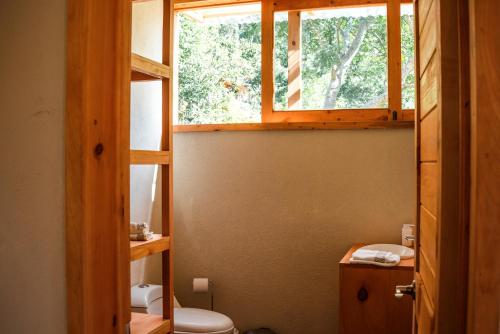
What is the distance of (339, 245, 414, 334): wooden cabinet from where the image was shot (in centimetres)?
229

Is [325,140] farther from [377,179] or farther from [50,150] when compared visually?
[50,150]

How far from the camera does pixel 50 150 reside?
47.2 inches

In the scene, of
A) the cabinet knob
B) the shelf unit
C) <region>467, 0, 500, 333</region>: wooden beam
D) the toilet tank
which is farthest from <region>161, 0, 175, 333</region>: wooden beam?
<region>467, 0, 500, 333</region>: wooden beam

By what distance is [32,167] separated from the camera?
123 centimetres

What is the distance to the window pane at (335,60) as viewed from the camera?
9.99 ft

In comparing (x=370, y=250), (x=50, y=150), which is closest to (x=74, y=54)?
(x=50, y=150)

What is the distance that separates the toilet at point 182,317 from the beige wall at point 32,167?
4.11 ft

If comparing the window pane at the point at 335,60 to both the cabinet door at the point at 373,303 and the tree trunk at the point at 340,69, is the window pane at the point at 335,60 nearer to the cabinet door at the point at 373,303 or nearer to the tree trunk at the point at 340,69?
the tree trunk at the point at 340,69

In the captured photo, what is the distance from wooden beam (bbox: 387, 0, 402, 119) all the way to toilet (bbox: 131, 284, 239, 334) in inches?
63.8

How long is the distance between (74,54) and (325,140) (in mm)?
2089

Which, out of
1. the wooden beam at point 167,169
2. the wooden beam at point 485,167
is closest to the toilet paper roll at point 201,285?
the wooden beam at point 167,169

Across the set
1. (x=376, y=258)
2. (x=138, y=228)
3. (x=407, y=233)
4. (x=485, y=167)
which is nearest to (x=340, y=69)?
(x=407, y=233)

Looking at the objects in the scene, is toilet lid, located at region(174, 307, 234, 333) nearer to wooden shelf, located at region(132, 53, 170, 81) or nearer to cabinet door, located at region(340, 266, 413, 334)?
cabinet door, located at region(340, 266, 413, 334)

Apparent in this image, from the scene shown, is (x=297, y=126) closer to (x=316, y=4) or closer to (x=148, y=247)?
(x=316, y=4)
